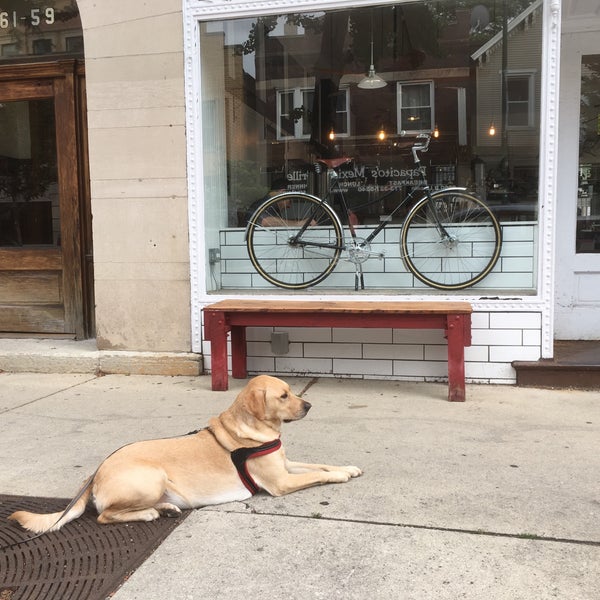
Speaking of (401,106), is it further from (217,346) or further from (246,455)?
(246,455)

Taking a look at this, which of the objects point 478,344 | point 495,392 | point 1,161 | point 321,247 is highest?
point 1,161

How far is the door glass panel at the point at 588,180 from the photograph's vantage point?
6.39 m

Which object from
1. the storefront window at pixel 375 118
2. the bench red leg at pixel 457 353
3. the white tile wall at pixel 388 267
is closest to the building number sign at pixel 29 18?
the storefront window at pixel 375 118

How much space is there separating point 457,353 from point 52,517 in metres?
3.30

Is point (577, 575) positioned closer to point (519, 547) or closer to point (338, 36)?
point (519, 547)

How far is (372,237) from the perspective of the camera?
6.12 meters

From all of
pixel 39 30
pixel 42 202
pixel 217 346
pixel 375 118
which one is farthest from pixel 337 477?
pixel 39 30

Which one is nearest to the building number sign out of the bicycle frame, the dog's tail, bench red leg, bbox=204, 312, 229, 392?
the bicycle frame

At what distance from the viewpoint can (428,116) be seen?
6219 mm

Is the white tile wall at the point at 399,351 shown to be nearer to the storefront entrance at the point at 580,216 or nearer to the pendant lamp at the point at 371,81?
the storefront entrance at the point at 580,216

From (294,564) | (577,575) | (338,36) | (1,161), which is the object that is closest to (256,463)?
(294,564)

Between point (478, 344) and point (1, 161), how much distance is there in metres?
5.71

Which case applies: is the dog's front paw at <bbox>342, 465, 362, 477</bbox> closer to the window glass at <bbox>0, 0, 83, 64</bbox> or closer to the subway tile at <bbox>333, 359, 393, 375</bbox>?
the subway tile at <bbox>333, 359, 393, 375</bbox>

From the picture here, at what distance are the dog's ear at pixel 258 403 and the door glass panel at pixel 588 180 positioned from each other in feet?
15.2
